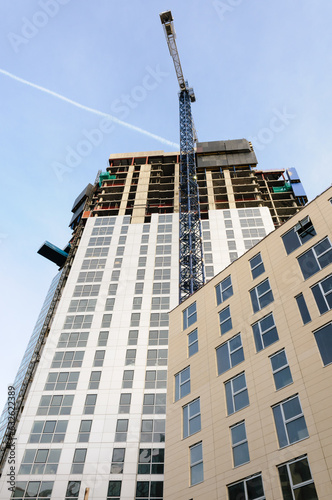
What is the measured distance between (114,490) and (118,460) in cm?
274

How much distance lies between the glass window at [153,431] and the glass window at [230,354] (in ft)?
71.7

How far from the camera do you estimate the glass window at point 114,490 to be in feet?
128

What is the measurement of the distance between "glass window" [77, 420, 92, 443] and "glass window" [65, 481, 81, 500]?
417 cm

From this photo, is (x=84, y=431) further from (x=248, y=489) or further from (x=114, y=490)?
(x=248, y=489)

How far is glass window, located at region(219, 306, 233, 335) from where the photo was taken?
26188mm

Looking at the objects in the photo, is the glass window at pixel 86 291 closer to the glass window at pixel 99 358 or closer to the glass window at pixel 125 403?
the glass window at pixel 99 358

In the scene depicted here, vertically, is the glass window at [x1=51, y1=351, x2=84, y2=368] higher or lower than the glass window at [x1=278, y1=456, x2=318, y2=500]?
higher

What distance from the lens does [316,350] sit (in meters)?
19.7

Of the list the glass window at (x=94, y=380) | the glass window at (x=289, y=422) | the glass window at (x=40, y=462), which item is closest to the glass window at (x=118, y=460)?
the glass window at (x=40, y=462)

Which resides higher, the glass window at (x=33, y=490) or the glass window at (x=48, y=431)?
the glass window at (x=48, y=431)

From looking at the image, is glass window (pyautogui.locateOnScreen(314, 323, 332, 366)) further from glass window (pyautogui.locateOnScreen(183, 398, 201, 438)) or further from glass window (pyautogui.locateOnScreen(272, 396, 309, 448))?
glass window (pyautogui.locateOnScreen(183, 398, 201, 438))

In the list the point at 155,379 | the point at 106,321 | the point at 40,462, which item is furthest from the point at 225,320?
the point at 106,321

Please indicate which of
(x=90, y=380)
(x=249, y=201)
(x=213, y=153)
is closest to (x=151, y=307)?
(x=90, y=380)

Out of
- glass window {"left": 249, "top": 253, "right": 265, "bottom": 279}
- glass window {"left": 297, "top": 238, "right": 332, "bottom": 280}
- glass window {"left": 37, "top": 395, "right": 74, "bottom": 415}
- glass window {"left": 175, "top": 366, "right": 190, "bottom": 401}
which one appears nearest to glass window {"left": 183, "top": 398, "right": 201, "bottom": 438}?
glass window {"left": 175, "top": 366, "right": 190, "bottom": 401}
